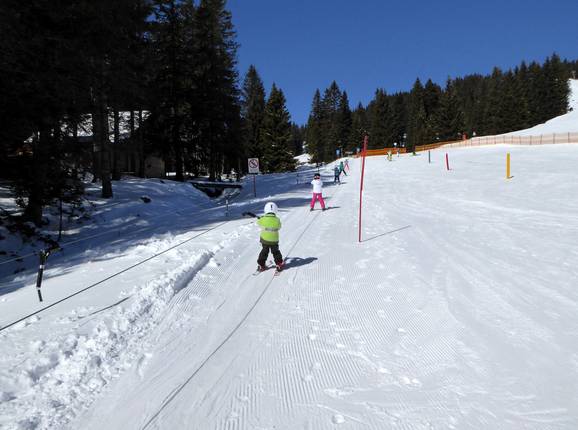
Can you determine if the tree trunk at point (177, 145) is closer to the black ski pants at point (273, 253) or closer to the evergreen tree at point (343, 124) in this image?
the black ski pants at point (273, 253)

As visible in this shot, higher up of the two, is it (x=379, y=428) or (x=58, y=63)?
(x=58, y=63)

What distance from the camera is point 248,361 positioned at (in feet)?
13.2

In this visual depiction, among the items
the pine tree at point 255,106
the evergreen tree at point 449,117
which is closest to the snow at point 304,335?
the pine tree at point 255,106

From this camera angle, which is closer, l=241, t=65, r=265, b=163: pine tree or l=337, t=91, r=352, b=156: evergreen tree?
l=241, t=65, r=265, b=163: pine tree

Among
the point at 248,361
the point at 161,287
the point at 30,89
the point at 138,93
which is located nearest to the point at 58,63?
the point at 30,89

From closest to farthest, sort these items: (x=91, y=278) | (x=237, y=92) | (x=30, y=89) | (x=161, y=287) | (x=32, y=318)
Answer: (x=32, y=318), (x=161, y=287), (x=91, y=278), (x=30, y=89), (x=237, y=92)

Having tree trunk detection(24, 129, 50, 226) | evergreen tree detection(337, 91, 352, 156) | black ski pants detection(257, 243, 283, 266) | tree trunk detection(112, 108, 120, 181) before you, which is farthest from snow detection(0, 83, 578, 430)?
evergreen tree detection(337, 91, 352, 156)

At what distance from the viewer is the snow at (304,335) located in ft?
10.4

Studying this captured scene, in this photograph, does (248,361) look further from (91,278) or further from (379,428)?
(91,278)

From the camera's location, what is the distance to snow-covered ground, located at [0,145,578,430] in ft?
10.4

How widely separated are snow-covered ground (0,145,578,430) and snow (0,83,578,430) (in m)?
0.02

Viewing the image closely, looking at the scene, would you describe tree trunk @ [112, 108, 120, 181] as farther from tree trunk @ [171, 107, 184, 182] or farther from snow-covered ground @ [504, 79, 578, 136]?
snow-covered ground @ [504, 79, 578, 136]

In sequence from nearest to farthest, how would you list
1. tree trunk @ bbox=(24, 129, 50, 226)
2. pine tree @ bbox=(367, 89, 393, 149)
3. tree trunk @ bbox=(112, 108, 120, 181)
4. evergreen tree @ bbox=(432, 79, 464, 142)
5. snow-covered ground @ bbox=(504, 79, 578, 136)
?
tree trunk @ bbox=(24, 129, 50, 226) < tree trunk @ bbox=(112, 108, 120, 181) < snow-covered ground @ bbox=(504, 79, 578, 136) < evergreen tree @ bbox=(432, 79, 464, 142) < pine tree @ bbox=(367, 89, 393, 149)

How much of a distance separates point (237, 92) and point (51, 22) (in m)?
22.4
